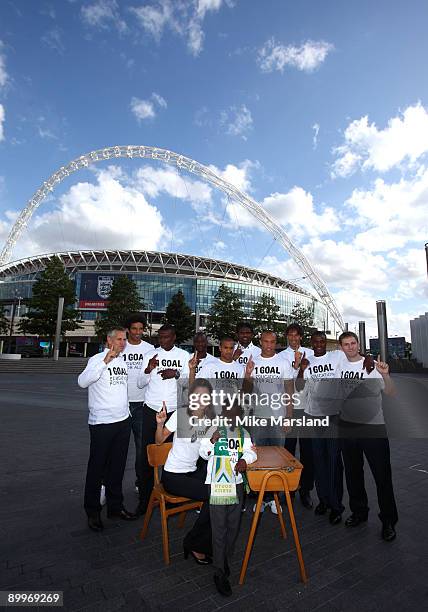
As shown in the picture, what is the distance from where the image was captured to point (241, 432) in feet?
11.1

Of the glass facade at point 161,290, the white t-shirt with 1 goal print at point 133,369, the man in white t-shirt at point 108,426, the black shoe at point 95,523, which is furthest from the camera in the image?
the glass facade at point 161,290

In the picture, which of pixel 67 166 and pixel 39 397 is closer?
pixel 39 397

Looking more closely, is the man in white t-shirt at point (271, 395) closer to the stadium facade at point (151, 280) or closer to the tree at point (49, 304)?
the tree at point (49, 304)

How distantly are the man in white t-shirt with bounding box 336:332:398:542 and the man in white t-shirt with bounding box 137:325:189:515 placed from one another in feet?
6.72

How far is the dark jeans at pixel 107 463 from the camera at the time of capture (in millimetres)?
4277

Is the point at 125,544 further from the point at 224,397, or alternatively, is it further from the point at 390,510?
the point at 390,510

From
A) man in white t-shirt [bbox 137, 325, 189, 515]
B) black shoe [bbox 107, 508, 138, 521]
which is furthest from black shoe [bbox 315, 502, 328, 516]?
black shoe [bbox 107, 508, 138, 521]

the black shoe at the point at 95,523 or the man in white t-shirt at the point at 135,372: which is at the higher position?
the man in white t-shirt at the point at 135,372

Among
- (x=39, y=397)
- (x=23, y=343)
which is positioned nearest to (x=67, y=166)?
(x=23, y=343)

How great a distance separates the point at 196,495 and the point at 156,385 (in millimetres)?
1546

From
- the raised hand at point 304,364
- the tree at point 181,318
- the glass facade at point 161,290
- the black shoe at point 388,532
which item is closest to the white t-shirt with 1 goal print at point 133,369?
the raised hand at point 304,364

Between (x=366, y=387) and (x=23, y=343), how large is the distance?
3353 inches

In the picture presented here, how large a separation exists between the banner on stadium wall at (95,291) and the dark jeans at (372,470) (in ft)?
257

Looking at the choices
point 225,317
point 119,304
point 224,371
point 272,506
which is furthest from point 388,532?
point 119,304
